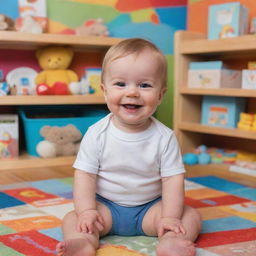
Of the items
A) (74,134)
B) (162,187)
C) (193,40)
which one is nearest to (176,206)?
(162,187)

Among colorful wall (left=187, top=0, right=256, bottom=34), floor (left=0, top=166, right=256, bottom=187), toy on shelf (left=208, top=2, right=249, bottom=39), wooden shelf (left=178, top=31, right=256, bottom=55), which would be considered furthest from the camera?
colorful wall (left=187, top=0, right=256, bottom=34)

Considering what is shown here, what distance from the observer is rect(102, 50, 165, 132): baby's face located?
3.09 ft

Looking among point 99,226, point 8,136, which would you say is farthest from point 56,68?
point 99,226

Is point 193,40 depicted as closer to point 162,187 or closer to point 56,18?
point 56,18

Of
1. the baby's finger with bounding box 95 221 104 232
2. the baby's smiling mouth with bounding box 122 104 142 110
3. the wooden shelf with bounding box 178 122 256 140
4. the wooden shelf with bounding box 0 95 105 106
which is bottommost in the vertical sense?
the baby's finger with bounding box 95 221 104 232

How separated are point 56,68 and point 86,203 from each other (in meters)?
1.26

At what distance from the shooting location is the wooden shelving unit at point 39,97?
1.84 metres

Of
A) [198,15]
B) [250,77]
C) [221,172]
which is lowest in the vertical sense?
[221,172]

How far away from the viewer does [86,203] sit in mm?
979

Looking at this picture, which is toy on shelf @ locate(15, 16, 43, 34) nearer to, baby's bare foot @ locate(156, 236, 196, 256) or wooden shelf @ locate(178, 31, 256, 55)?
wooden shelf @ locate(178, 31, 256, 55)

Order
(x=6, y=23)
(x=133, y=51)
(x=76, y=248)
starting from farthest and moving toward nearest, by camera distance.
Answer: (x=6, y=23) → (x=133, y=51) → (x=76, y=248)

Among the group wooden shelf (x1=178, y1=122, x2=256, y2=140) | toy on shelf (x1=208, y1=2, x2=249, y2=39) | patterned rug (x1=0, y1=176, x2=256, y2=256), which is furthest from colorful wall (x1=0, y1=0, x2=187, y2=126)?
patterned rug (x1=0, y1=176, x2=256, y2=256)

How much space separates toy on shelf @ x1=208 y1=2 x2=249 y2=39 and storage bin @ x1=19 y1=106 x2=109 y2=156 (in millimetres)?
690

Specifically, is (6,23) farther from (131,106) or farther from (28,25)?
(131,106)
